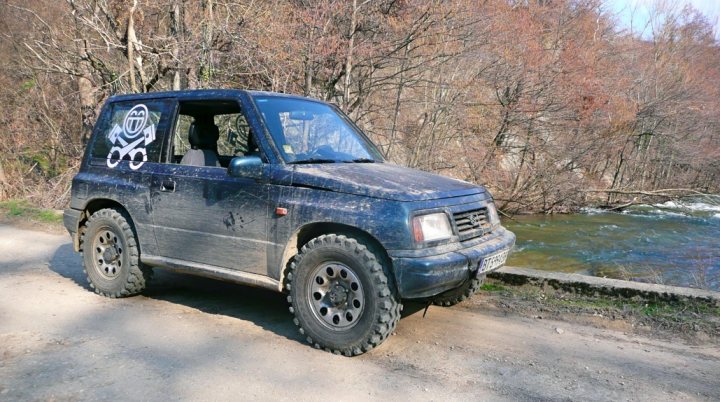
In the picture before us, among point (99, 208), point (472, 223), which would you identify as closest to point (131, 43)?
point (99, 208)

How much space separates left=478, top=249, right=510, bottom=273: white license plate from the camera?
4215 millimetres

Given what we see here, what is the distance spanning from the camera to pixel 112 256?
5520mm

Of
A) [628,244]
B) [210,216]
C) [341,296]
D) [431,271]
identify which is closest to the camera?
[431,271]

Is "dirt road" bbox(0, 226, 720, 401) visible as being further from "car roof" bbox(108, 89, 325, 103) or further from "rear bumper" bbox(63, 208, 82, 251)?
"car roof" bbox(108, 89, 325, 103)

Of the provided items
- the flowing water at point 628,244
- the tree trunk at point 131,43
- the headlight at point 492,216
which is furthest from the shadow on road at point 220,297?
the tree trunk at point 131,43

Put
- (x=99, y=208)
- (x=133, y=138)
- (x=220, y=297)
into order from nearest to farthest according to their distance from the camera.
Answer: (x=133, y=138), (x=220, y=297), (x=99, y=208)

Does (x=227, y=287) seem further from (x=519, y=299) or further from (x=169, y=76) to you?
(x=169, y=76)

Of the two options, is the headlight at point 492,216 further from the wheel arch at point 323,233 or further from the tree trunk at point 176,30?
the tree trunk at point 176,30

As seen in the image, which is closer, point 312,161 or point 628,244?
point 312,161

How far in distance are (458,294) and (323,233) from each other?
5.56 ft

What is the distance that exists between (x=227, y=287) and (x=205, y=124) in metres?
1.86

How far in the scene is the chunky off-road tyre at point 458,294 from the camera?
5.17 m

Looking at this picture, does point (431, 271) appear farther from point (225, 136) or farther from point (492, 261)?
point (225, 136)

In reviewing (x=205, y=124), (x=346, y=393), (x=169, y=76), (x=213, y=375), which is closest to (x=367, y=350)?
(x=346, y=393)
